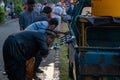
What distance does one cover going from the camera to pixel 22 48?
22.6ft

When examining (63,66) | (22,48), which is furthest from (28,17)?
(22,48)

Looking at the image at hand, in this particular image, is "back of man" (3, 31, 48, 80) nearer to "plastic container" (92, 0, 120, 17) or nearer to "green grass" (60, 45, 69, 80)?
"plastic container" (92, 0, 120, 17)

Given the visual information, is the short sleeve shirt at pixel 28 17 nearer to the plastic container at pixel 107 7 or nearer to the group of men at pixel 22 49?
the plastic container at pixel 107 7

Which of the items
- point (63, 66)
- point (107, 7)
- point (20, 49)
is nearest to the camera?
point (20, 49)

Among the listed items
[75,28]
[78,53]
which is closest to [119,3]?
[75,28]

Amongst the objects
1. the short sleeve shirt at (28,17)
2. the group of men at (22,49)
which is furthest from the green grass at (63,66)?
the group of men at (22,49)

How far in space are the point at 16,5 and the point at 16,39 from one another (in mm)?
31437

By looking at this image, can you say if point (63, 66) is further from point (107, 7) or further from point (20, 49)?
point (20, 49)

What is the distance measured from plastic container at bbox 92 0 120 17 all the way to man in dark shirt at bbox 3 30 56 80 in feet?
8.43

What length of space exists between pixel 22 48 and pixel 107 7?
2.94 meters

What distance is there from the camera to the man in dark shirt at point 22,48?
22.5ft

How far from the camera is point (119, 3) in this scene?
9078mm

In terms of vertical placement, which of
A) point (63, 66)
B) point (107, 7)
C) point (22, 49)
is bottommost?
point (63, 66)

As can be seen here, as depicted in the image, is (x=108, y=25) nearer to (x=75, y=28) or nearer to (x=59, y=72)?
(x=75, y=28)
